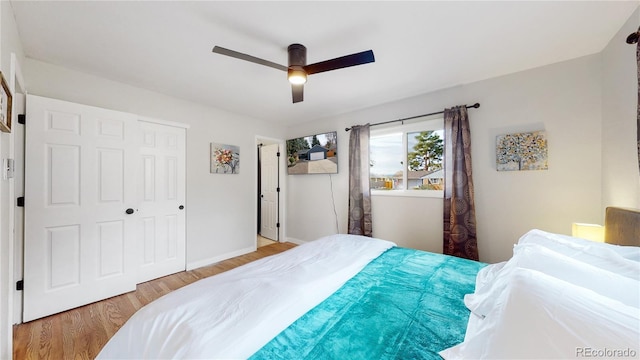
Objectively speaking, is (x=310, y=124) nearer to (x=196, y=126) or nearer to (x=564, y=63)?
(x=196, y=126)

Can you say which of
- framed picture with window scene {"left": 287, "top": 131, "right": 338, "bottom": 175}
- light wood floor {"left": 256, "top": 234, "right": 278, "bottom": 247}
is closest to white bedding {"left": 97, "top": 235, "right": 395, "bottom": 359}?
framed picture with window scene {"left": 287, "top": 131, "right": 338, "bottom": 175}

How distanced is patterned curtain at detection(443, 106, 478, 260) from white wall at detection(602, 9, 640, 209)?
3.28 ft

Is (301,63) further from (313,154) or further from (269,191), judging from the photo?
(269,191)

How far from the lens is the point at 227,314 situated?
3.12 ft

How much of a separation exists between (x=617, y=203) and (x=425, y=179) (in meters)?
1.58

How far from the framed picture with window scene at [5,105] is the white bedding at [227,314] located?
1.41 metres

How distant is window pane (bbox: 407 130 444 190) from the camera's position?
115 inches

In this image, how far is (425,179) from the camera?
9.94 ft

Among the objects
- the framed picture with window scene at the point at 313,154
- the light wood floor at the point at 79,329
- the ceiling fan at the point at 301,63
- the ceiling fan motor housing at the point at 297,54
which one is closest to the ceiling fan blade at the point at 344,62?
the ceiling fan at the point at 301,63

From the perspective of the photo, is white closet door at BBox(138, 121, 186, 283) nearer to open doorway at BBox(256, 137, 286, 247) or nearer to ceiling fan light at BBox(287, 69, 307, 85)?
open doorway at BBox(256, 137, 286, 247)

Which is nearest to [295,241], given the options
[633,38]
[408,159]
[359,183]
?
[359,183]

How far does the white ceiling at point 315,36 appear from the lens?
5.06 ft

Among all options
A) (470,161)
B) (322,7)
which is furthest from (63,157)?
(470,161)

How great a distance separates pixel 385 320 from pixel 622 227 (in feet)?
5.58
